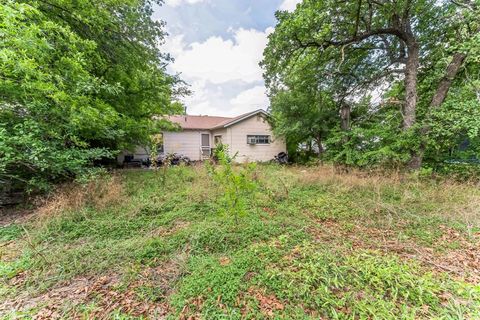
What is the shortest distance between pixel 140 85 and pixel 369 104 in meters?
9.09

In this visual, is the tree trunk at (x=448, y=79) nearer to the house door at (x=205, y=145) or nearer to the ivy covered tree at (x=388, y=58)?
the ivy covered tree at (x=388, y=58)

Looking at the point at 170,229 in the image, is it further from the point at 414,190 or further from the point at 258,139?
the point at 258,139

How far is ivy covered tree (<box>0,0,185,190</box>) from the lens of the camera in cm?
350

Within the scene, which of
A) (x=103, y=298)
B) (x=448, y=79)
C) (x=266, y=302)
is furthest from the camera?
(x=448, y=79)

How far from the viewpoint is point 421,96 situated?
7164 mm

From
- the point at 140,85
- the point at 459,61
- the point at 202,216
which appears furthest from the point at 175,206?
the point at 459,61

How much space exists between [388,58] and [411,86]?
1748 mm

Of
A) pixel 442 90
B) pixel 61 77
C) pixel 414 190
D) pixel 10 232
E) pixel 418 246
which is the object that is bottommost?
pixel 418 246

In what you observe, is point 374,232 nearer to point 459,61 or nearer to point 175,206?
point 175,206

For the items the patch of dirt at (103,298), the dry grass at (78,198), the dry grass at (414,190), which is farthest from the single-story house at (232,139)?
the patch of dirt at (103,298)

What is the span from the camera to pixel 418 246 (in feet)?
9.63

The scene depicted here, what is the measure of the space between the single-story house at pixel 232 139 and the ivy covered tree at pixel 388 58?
5.54 metres

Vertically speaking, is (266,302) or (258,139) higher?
(258,139)

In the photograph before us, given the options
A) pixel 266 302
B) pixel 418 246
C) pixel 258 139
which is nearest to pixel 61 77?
pixel 266 302
